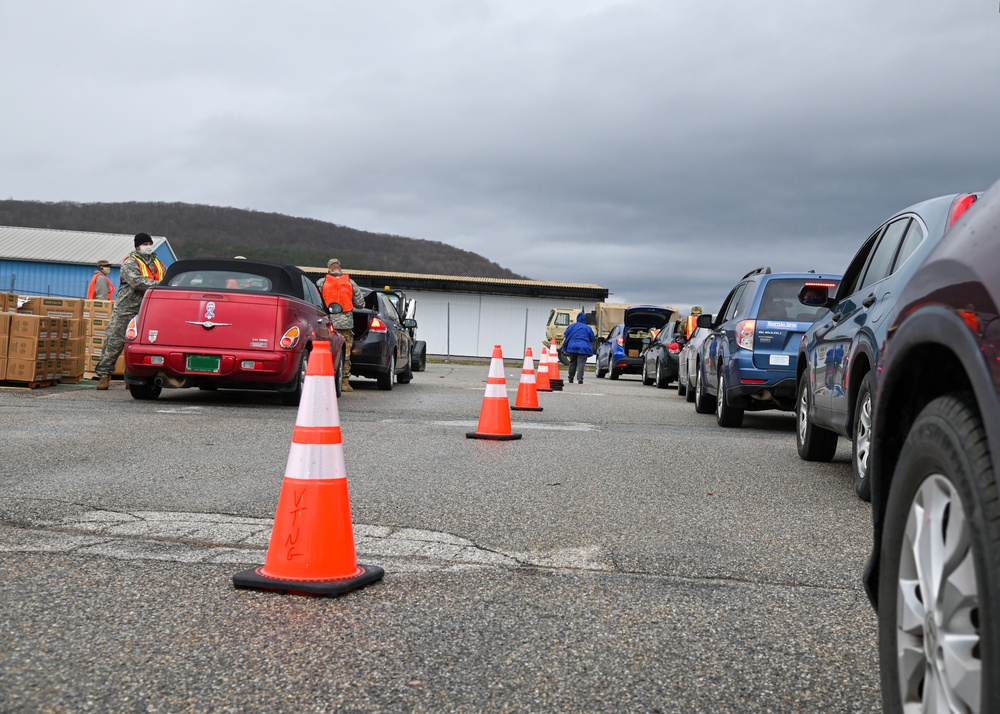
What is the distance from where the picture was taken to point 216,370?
40.3ft

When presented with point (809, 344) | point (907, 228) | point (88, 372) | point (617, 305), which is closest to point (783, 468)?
point (809, 344)

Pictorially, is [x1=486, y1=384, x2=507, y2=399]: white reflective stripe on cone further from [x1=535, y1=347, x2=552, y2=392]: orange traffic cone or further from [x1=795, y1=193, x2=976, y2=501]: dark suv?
[x1=535, y1=347, x2=552, y2=392]: orange traffic cone

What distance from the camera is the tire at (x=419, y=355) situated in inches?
1070

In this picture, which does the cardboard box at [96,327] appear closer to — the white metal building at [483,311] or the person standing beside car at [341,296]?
the person standing beside car at [341,296]

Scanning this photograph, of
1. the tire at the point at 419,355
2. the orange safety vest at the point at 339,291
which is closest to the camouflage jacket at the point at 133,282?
the orange safety vest at the point at 339,291

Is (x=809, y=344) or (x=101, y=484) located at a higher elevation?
(x=809, y=344)

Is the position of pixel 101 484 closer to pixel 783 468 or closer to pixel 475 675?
pixel 475 675

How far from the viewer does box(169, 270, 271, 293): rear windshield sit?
1283 cm

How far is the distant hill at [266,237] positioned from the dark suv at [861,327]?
10083 cm

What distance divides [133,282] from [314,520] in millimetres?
10684

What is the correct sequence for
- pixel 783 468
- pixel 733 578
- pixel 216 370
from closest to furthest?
pixel 733 578 → pixel 783 468 → pixel 216 370

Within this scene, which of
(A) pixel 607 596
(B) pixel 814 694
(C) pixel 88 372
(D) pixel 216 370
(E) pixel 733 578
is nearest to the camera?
(B) pixel 814 694

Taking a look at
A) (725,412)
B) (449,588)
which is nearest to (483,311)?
(725,412)

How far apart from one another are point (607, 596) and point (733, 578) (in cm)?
65
